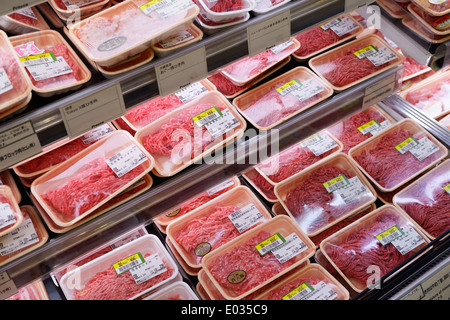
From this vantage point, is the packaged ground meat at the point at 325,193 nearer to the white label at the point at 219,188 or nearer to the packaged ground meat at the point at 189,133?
the white label at the point at 219,188

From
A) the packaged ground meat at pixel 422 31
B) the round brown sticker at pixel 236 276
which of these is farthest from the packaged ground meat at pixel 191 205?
the packaged ground meat at pixel 422 31

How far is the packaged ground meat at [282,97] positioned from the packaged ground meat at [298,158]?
0.28m

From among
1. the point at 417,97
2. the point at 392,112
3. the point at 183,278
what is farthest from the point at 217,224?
the point at 417,97

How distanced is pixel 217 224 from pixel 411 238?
854mm

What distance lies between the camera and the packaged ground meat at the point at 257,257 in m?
1.98

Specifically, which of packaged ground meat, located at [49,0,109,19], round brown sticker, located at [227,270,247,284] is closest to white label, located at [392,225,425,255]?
round brown sticker, located at [227,270,247,284]

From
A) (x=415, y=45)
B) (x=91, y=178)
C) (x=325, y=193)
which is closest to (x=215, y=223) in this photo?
(x=325, y=193)

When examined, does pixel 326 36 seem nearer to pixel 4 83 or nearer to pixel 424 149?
pixel 424 149

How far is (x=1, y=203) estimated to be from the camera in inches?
65.2

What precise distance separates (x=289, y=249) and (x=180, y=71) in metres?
0.94

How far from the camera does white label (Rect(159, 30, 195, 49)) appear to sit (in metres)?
1.60

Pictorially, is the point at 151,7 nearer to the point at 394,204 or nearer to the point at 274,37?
the point at 274,37

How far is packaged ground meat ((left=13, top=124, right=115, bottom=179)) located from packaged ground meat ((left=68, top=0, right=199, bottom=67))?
491 millimetres

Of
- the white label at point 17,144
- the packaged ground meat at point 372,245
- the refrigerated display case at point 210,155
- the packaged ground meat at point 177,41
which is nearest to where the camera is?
the white label at point 17,144
